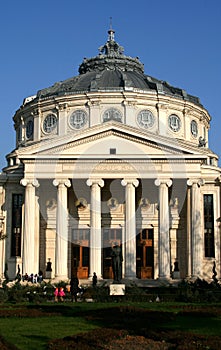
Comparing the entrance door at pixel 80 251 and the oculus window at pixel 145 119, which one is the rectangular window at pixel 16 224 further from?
the oculus window at pixel 145 119

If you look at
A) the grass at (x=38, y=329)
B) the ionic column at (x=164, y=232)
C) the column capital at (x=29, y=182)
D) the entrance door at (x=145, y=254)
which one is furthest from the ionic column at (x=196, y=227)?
the grass at (x=38, y=329)

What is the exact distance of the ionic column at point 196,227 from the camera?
160 ft

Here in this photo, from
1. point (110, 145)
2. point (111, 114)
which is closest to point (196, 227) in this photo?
point (110, 145)

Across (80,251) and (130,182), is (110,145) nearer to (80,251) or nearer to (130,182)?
(130,182)

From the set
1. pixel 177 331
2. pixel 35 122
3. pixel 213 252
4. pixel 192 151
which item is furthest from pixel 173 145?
pixel 177 331

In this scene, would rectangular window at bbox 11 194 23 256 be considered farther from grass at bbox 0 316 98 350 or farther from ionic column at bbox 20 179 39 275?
grass at bbox 0 316 98 350

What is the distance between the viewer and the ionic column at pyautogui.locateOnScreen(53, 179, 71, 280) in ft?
159

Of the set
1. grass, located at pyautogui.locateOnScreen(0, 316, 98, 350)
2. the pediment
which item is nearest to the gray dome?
the pediment

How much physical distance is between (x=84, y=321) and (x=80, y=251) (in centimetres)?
3059

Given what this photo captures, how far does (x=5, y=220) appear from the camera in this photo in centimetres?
5434

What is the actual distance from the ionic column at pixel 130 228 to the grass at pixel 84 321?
65.7 ft

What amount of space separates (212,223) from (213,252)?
258 centimetres

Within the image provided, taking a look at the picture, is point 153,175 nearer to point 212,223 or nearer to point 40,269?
point 212,223

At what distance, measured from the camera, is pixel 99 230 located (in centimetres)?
4909
